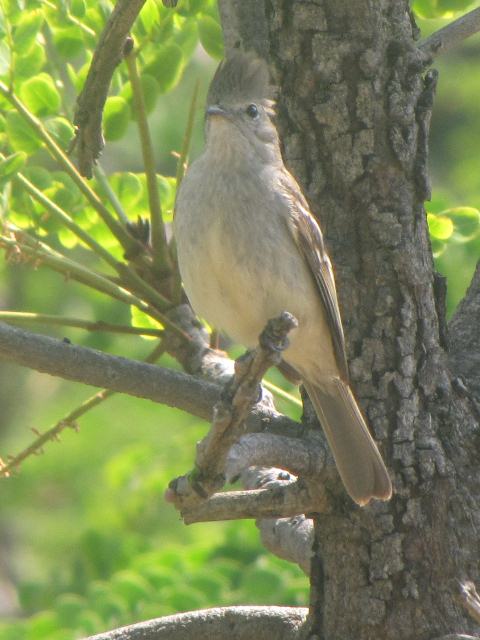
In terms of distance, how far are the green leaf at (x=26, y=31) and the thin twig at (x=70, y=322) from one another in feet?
2.65

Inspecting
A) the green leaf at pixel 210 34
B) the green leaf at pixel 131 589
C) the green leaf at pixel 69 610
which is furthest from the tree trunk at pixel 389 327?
the green leaf at pixel 69 610

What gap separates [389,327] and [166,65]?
1215 millimetres

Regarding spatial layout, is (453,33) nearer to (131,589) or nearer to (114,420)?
(131,589)

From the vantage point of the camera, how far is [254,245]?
3129 millimetres

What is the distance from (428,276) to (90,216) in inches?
47.6

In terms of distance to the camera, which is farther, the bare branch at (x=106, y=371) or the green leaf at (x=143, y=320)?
the green leaf at (x=143, y=320)

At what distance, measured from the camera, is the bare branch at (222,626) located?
3.01 m

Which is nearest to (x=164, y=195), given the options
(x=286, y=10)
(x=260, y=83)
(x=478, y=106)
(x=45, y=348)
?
(x=260, y=83)

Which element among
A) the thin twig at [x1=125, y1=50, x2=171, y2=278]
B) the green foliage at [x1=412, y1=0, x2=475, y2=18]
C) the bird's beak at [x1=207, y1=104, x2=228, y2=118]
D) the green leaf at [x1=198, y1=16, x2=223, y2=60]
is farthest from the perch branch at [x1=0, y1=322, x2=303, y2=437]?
the green foliage at [x1=412, y1=0, x2=475, y2=18]

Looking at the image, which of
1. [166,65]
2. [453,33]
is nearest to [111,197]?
[166,65]

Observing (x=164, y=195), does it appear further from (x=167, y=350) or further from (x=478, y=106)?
(x=478, y=106)

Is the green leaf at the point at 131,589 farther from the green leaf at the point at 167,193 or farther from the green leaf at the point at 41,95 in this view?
the green leaf at the point at 41,95

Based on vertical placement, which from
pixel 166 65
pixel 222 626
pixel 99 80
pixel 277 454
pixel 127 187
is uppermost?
pixel 166 65

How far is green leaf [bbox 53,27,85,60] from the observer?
3467 millimetres
